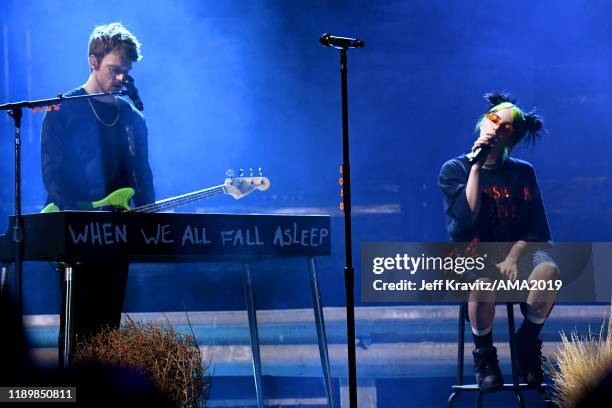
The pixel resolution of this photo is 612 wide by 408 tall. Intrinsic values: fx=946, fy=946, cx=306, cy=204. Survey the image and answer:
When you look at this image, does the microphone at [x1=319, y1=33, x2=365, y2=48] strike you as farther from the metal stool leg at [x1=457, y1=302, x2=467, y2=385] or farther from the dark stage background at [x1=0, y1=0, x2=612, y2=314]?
the metal stool leg at [x1=457, y1=302, x2=467, y2=385]

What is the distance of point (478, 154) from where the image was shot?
6941mm

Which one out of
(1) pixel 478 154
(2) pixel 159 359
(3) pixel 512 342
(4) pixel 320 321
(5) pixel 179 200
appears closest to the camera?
(2) pixel 159 359

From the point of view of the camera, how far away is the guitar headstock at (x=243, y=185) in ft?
20.6

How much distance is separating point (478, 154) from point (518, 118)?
15.8 inches

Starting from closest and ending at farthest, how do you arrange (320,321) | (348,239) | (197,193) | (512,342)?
(348,239)
(320,321)
(197,193)
(512,342)

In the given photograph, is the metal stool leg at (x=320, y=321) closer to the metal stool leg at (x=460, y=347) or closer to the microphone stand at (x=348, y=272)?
the microphone stand at (x=348, y=272)

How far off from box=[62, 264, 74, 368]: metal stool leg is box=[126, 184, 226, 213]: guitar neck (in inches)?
27.2

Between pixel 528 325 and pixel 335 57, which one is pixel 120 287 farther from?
pixel 528 325

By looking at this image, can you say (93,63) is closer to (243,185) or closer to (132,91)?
(132,91)

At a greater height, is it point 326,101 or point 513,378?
point 326,101

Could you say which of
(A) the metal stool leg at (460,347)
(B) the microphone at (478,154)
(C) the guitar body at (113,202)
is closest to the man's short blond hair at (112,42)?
(C) the guitar body at (113,202)

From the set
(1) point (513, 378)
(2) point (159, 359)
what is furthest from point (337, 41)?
(1) point (513, 378)

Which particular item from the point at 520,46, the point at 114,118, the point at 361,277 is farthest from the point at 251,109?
the point at 520,46

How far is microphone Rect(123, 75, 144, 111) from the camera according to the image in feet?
21.8
